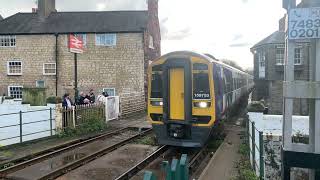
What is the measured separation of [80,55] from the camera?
98.3 ft

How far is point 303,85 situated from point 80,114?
→ 489 inches

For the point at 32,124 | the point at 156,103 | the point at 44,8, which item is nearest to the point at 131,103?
the point at 32,124

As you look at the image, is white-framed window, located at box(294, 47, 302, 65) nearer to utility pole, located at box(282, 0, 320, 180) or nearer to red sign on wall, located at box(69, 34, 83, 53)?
red sign on wall, located at box(69, 34, 83, 53)

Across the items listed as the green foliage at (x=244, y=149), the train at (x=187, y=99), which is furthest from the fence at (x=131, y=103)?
the green foliage at (x=244, y=149)

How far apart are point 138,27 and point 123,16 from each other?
3247 millimetres

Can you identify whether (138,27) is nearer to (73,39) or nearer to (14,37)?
(14,37)

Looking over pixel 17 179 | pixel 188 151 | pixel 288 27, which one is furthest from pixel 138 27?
pixel 288 27

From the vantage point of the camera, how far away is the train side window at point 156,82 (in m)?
11.9

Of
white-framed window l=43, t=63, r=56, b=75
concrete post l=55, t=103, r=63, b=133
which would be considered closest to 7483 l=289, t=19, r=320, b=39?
concrete post l=55, t=103, r=63, b=133

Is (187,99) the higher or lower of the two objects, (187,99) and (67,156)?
the higher

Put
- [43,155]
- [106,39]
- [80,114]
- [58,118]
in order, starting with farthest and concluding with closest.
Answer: [106,39] < [80,114] < [58,118] < [43,155]

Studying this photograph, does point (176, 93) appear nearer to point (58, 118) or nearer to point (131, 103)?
point (58, 118)

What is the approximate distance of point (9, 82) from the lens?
30922 mm

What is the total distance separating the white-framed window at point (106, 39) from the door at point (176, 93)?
18579mm
